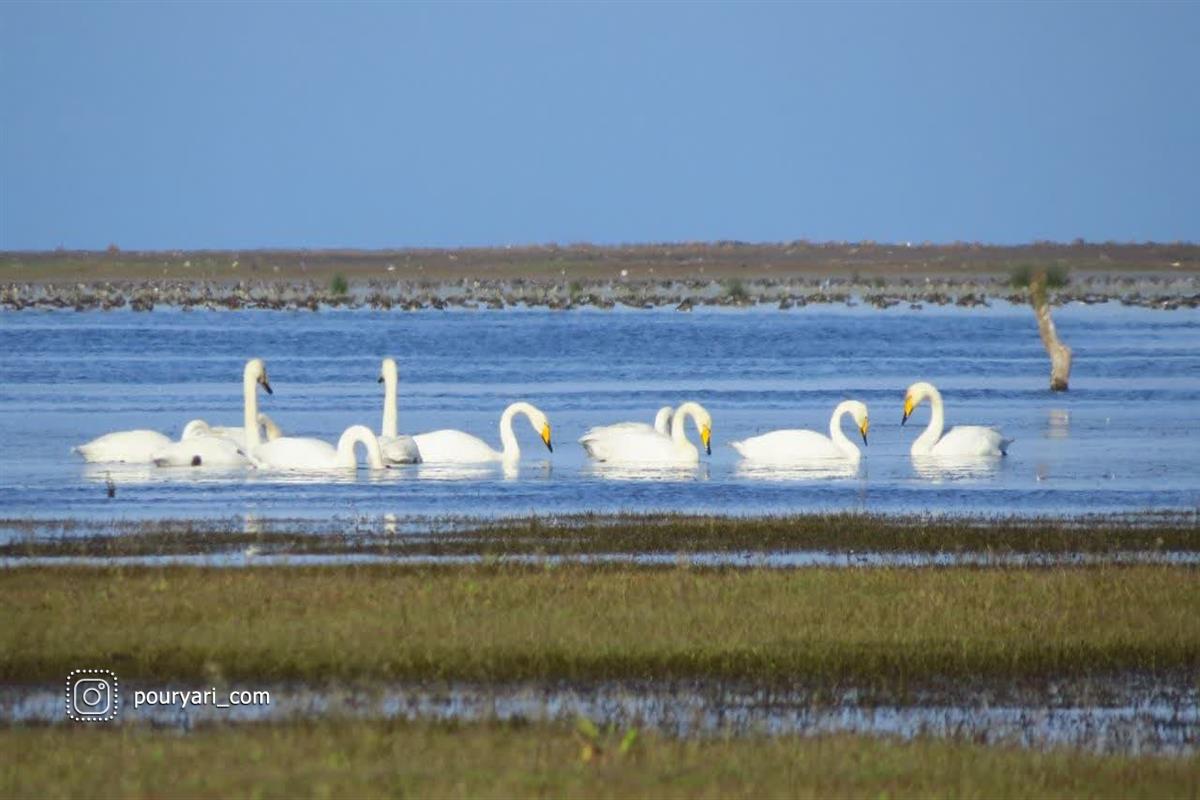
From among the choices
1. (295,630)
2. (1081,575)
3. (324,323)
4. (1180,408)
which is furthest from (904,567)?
(324,323)

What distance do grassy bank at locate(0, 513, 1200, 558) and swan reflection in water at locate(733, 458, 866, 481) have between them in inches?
175

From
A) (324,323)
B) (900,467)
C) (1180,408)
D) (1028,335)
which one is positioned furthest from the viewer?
(324,323)

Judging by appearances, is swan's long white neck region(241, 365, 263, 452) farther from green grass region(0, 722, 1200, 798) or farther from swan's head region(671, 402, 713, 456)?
green grass region(0, 722, 1200, 798)

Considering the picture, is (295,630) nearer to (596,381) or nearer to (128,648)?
(128,648)

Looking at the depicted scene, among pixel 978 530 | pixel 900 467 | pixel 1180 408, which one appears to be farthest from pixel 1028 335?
pixel 978 530

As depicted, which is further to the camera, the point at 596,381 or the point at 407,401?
the point at 596,381

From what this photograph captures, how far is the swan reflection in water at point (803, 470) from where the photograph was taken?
2228cm

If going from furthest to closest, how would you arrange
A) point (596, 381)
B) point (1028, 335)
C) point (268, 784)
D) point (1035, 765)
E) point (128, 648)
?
point (1028, 335)
point (596, 381)
point (128, 648)
point (1035, 765)
point (268, 784)

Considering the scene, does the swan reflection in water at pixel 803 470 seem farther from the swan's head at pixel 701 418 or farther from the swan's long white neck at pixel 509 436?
the swan's long white neck at pixel 509 436

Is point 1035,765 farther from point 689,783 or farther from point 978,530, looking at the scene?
point 978,530

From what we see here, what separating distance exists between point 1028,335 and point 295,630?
43.5 meters

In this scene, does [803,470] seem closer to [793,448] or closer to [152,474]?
[793,448]

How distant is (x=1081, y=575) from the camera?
1403cm

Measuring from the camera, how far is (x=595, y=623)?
12.4 meters
